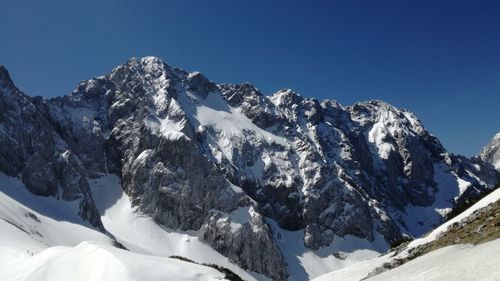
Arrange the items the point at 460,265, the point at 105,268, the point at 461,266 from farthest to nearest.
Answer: the point at 105,268
the point at 460,265
the point at 461,266

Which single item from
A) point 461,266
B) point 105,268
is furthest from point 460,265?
point 105,268

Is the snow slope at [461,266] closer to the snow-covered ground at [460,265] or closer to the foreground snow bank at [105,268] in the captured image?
the snow-covered ground at [460,265]

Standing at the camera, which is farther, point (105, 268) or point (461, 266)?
point (105, 268)

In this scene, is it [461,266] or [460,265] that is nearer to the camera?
[461,266]

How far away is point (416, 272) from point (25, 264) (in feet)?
94.9

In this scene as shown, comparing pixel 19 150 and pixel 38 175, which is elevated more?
pixel 19 150

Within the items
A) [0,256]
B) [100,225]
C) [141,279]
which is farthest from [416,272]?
[100,225]

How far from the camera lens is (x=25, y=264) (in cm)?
3681

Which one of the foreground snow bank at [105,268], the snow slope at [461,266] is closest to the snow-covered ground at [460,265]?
the snow slope at [461,266]

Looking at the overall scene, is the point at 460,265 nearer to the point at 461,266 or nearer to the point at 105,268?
the point at 461,266

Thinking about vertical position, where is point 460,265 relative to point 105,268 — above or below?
below

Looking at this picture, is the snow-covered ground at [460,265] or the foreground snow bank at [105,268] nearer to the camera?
the snow-covered ground at [460,265]

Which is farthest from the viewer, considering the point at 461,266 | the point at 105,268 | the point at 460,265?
the point at 105,268

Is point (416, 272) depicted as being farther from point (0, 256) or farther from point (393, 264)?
point (0, 256)
